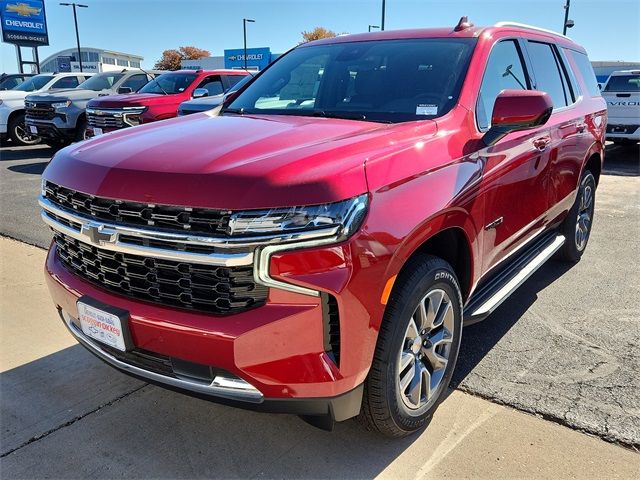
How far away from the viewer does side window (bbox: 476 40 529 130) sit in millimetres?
3054

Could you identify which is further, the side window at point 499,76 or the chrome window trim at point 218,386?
the side window at point 499,76

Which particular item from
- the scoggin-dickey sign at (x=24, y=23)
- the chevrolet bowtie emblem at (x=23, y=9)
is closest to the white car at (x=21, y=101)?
the scoggin-dickey sign at (x=24, y=23)

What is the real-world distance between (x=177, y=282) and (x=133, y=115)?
8.75 meters

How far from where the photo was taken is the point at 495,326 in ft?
12.6

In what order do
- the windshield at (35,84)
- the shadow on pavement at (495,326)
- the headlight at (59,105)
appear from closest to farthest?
the shadow on pavement at (495,326), the headlight at (59,105), the windshield at (35,84)

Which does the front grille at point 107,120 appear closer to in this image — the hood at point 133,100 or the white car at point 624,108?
the hood at point 133,100

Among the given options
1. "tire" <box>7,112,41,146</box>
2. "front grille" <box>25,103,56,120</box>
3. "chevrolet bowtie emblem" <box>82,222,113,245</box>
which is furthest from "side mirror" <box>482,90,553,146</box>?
"tire" <box>7,112,41,146</box>

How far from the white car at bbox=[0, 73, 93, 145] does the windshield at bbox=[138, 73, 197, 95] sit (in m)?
3.84

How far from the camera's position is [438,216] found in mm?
2400

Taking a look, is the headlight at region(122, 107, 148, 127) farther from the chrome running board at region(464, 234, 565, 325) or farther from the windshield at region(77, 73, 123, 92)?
the chrome running board at region(464, 234, 565, 325)

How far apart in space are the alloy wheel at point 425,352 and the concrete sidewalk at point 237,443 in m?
0.23

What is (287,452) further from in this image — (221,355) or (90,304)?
(90,304)

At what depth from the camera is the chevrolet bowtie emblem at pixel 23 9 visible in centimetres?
3347

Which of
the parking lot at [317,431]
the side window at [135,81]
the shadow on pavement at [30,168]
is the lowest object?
the shadow on pavement at [30,168]
